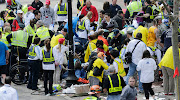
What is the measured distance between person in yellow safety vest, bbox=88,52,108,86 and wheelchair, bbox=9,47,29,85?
363 cm

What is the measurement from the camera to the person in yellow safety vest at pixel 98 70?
50.1 ft

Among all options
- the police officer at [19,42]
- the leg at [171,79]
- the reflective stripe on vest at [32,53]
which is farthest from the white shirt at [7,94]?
the police officer at [19,42]

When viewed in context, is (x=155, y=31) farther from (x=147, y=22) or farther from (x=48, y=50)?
(x=48, y=50)

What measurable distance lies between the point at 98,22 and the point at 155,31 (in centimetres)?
422

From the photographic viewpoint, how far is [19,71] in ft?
59.9

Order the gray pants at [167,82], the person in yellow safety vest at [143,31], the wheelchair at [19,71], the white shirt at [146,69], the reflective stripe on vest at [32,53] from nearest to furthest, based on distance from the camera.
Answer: the white shirt at [146,69], the gray pants at [167,82], the reflective stripe on vest at [32,53], the wheelchair at [19,71], the person in yellow safety vest at [143,31]

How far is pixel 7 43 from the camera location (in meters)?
18.7

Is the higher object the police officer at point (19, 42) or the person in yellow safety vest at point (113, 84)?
the police officer at point (19, 42)

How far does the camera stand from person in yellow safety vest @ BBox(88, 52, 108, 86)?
15274 mm

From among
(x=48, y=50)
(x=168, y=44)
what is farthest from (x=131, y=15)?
(x=48, y=50)

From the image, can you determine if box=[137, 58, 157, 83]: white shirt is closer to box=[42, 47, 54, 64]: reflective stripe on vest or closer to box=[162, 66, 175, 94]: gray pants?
box=[162, 66, 175, 94]: gray pants

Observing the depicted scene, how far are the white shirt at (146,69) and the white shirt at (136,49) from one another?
4.19 ft

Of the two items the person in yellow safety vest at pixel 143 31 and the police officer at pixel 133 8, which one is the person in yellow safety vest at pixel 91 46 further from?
the police officer at pixel 133 8

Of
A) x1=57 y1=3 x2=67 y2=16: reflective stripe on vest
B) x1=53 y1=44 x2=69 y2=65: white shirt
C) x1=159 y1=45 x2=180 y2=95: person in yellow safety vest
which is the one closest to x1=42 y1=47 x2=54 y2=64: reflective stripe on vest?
x1=53 y1=44 x2=69 y2=65: white shirt
